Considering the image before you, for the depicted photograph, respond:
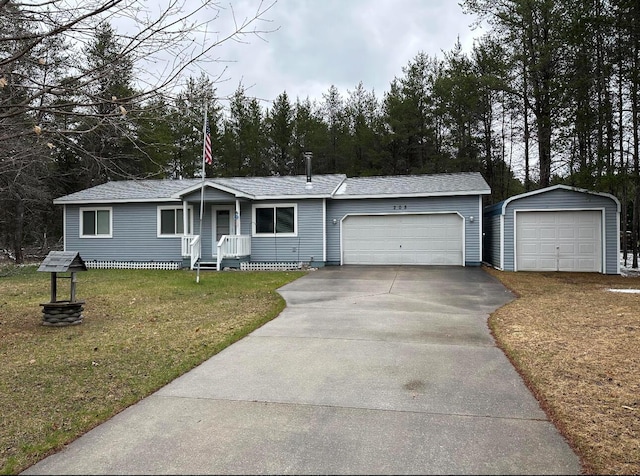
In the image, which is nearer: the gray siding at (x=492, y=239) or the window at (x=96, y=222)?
the gray siding at (x=492, y=239)

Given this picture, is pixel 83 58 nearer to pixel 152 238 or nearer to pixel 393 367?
pixel 393 367

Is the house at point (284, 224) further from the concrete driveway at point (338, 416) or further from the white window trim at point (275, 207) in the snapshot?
the concrete driveway at point (338, 416)

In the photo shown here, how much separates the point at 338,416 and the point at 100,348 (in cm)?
364

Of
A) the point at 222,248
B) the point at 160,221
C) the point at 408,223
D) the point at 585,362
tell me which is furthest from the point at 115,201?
the point at 585,362

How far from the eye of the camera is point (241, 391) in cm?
397

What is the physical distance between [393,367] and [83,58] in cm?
461

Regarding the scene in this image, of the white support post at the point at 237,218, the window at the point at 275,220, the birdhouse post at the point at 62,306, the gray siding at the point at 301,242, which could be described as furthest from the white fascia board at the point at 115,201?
the birdhouse post at the point at 62,306

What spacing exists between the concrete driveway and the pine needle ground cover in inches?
11.6

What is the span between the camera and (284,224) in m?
17.0

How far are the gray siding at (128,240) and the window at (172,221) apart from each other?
21cm

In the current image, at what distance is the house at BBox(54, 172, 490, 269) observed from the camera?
16.1m

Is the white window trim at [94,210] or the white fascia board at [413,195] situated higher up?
the white fascia board at [413,195]

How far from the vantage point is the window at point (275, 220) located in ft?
55.4

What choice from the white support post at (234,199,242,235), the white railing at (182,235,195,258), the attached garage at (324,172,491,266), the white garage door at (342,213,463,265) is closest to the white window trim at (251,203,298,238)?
the white support post at (234,199,242,235)
